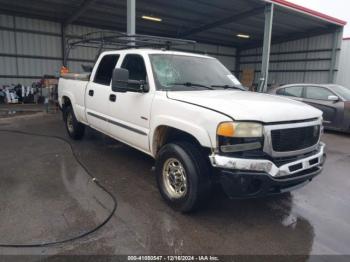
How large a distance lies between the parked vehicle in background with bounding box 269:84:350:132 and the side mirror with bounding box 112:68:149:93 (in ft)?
19.8

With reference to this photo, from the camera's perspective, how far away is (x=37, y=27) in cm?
1609

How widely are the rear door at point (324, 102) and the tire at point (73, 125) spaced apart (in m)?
6.40

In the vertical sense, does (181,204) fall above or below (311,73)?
below

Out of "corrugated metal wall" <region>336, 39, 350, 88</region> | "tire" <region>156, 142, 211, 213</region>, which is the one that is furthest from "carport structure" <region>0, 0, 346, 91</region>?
"tire" <region>156, 142, 211, 213</region>

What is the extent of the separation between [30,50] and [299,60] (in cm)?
1874

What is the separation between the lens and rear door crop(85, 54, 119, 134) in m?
4.74

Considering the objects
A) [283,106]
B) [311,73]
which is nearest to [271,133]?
[283,106]

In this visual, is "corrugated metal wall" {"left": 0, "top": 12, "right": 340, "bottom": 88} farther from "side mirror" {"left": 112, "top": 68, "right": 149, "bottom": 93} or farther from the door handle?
"side mirror" {"left": 112, "top": 68, "right": 149, "bottom": 93}

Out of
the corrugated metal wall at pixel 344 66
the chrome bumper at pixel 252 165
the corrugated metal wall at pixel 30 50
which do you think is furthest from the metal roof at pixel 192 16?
the chrome bumper at pixel 252 165

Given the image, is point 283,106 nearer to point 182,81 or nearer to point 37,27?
point 182,81

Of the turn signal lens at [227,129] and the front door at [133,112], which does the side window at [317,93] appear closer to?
the front door at [133,112]

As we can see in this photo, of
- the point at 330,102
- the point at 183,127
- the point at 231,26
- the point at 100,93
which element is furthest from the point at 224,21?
the point at 183,127

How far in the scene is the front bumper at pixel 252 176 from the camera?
8.78 ft

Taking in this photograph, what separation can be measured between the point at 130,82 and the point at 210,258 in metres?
2.32
